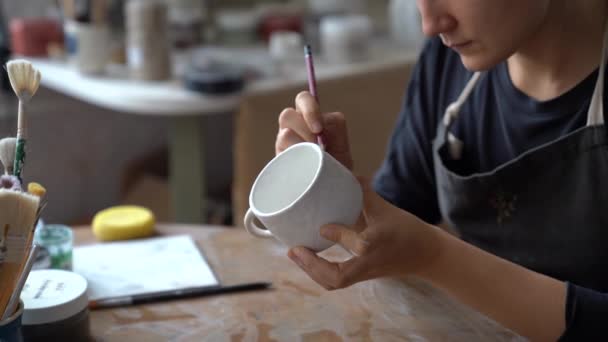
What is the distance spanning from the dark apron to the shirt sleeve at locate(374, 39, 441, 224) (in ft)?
0.26

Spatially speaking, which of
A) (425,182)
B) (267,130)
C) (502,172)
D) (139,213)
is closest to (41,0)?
(267,130)

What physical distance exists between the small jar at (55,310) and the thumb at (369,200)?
0.92 ft

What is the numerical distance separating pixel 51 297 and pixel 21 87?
200 millimetres

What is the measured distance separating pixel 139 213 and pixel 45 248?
0.17m

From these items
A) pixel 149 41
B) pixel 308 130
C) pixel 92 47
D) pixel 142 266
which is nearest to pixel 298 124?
pixel 308 130

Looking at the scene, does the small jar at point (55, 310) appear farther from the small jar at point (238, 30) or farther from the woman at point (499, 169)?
the small jar at point (238, 30)

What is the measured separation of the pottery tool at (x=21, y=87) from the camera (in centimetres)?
64

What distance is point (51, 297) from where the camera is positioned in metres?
0.71

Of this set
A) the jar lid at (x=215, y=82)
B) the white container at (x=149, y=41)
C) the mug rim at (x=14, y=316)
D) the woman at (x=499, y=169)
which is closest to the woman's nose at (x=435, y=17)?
the woman at (x=499, y=169)

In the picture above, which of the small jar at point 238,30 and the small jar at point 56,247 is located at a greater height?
the small jar at point 238,30

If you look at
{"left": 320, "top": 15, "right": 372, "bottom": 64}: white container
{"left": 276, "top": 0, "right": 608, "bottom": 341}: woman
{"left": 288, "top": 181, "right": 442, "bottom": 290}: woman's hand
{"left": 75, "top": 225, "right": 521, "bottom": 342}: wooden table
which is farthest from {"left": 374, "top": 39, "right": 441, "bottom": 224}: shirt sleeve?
{"left": 320, "top": 15, "right": 372, "bottom": 64}: white container

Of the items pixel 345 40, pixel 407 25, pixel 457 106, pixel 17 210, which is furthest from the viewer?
pixel 407 25

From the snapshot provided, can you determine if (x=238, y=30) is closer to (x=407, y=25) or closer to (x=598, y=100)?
(x=407, y=25)

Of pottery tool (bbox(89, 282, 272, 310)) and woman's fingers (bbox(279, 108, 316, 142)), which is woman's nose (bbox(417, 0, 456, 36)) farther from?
pottery tool (bbox(89, 282, 272, 310))
